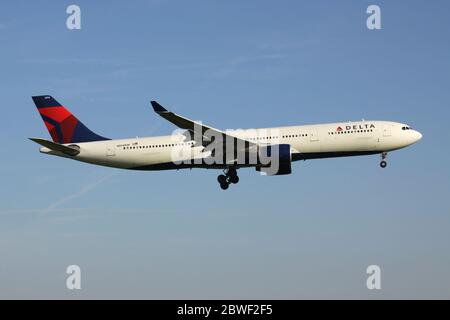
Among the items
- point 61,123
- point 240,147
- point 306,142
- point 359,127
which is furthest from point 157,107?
point 61,123

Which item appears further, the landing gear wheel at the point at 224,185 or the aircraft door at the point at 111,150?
the aircraft door at the point at 111,150

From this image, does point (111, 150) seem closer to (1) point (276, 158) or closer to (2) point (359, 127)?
(1) point (276, 158)

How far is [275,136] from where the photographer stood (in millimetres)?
53844

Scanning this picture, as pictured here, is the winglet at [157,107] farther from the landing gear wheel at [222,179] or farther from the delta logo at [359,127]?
the delta logo at [359,127]

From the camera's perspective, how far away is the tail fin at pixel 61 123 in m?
59.0

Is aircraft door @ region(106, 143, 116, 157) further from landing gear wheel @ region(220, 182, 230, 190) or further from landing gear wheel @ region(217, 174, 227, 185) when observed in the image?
landing gear wheel @ region(220, 182, 230, 190)

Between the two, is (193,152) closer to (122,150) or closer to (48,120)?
(122,150)

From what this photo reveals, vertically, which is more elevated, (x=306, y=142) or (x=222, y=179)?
(x=306, y=142)

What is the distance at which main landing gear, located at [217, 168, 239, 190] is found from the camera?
184 ft

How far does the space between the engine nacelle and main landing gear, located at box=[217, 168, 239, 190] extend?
3.37 metres

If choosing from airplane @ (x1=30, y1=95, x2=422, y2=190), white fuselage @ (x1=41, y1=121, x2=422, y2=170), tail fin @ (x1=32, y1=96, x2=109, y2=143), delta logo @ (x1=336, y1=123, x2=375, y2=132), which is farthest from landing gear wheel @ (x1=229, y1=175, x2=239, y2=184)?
tail fin @ (x1=32, y1=96, x2=109, y2=143)

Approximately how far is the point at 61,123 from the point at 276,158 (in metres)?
18.7

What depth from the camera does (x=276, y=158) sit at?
172 ft

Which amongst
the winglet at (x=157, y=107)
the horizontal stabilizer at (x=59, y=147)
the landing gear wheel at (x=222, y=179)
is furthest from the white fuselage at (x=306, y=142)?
the winglet at (x=157, y=107)
